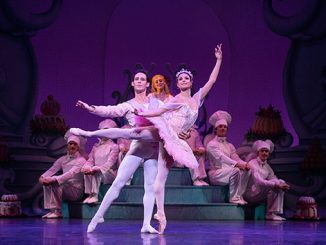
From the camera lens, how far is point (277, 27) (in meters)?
10.5

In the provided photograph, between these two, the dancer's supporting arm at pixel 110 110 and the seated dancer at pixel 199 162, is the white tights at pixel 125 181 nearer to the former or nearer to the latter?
the dancer's supporting arm at pixel 110 110

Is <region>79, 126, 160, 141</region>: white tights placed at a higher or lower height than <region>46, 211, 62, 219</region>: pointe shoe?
higher

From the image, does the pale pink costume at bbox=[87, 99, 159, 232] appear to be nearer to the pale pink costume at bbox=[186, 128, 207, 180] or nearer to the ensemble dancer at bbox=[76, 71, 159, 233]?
the ensemble dancer at bbox=[76, 71, 159, 233]

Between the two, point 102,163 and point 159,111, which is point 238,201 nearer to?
point 102,163

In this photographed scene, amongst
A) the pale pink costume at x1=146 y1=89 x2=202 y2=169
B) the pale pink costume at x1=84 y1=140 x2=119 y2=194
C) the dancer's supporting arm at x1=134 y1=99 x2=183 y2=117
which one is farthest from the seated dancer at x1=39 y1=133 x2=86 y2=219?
the dancer's supporting arm at x1=134 y1=99 x2=183 y2=117

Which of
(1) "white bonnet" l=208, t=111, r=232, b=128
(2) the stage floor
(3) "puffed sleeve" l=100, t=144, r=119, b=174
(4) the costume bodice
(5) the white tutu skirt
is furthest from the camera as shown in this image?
(1) "white bonnet" l=208, t=111, r=232, b=128

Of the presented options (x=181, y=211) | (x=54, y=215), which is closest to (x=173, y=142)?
(x=181, y=211)

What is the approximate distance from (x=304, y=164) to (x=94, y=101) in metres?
3.10

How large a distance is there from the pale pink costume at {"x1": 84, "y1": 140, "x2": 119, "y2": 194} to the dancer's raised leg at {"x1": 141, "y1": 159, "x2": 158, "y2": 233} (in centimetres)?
282

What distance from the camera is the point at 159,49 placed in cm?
1075

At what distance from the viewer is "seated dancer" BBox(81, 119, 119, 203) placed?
8.93 metres

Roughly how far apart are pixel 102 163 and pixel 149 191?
3.11m

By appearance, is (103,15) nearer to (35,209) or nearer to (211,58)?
(211,58)

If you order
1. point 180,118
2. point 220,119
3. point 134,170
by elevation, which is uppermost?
point 220,119
